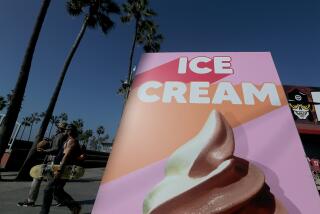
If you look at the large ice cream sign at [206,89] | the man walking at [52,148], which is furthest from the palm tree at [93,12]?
the large ice cream sign at [206,89]

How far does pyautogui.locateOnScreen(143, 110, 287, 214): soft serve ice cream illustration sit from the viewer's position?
3.47 feet

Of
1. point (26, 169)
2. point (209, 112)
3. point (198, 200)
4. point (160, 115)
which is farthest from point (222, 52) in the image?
point (26, 169)

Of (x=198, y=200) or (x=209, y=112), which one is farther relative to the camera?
(x=209, y=112)

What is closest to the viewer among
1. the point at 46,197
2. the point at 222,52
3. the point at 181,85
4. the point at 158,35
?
the point at 181,85

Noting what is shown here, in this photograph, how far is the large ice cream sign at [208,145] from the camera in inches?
42.3

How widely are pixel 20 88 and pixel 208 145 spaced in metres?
8.61

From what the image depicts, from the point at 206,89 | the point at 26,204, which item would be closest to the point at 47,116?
the point at 26,204

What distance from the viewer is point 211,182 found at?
112 centimetres

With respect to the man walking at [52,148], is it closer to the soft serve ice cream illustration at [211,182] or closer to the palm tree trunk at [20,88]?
the palm tree trunk at [20,88]

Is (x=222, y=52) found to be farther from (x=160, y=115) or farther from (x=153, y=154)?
(x=153, y=154)

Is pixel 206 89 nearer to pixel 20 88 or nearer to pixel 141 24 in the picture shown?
pixel 20 88

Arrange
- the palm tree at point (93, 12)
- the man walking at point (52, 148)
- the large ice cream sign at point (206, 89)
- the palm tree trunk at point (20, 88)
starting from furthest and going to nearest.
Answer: the palm tree at point (93, 12)
the palm tree trunk at point (20, 88)
the man walking at point (52, 148)
the large ice cream sign at point (206, 89)

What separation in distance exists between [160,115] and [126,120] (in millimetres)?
175

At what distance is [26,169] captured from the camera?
352 inches
